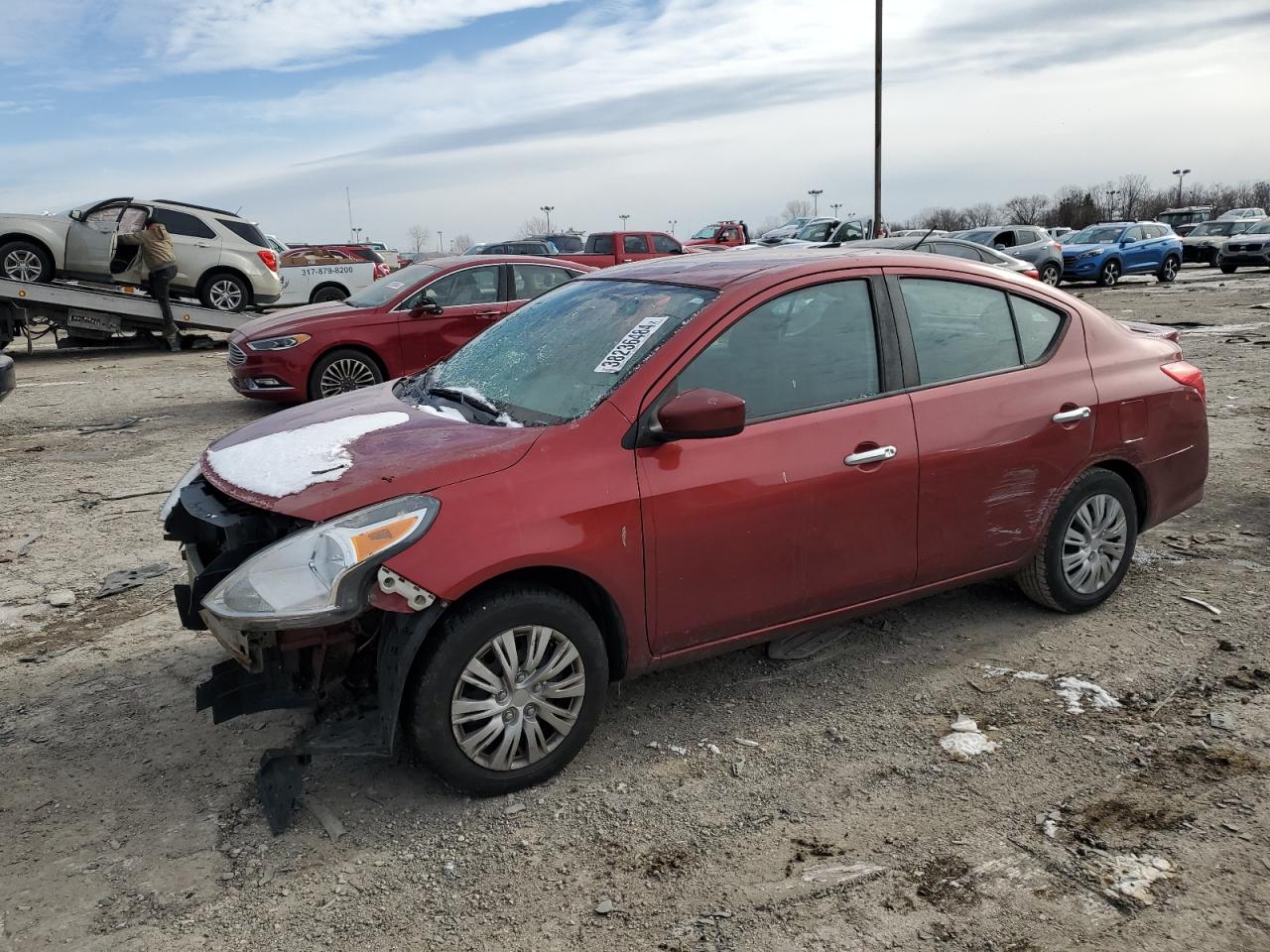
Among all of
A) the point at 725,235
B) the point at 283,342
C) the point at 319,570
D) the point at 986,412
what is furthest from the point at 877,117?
the point at 319,570

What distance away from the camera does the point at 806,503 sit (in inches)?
144

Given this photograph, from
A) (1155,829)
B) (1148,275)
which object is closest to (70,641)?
(1155,829)

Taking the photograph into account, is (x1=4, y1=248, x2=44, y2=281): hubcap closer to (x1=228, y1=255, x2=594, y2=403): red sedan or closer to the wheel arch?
(x1=228, y1=255, x2=594, y2=403): red sedan

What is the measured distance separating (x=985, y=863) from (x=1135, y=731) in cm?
109

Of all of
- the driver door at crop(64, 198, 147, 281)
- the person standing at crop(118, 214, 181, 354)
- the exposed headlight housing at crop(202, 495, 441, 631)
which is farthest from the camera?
the driver door at crop(64, 198, 147, 281)

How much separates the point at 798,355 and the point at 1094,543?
184 centimetres

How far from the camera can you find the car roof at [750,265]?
389cm

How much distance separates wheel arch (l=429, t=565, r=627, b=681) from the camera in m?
3.16

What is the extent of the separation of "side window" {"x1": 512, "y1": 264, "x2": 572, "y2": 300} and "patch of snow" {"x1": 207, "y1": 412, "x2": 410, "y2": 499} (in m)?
6.96

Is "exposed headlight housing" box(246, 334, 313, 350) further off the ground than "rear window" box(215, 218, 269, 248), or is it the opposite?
"rear window" box(215, 218, 269, 248)

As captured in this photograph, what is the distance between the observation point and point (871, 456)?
380 centimetres

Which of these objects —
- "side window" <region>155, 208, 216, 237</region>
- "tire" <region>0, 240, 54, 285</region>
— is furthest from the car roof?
"side window" <region>155, 208, 216, 237</region>

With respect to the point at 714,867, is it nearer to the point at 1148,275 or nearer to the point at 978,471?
the point at 978,471

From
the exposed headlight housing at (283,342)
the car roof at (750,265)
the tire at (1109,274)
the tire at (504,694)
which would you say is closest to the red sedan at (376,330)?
the exposed headlight housing at (283,342)
